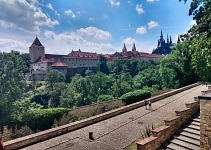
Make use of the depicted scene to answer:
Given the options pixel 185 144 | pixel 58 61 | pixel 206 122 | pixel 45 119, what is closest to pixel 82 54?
pixel 58 61

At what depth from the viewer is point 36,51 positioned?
9094 cm

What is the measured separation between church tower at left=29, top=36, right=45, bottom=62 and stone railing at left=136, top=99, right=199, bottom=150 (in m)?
87.1

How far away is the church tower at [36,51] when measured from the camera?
90.2 metres

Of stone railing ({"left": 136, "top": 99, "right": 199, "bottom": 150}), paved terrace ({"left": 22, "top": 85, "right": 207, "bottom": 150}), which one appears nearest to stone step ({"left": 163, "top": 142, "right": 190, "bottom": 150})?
stone railing ({"left": 136, "top": 99, "right": 199, "bottom": 150})

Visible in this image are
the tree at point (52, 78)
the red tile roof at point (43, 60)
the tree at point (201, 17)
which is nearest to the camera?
the tree at point (201, 17)

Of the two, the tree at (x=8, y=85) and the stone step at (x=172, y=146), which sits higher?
the tree at (x=8, y=85)

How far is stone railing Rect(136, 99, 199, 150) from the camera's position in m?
8.52

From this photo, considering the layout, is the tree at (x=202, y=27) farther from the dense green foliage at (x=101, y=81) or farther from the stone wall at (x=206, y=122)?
the stone wall at (x=206, y=122)

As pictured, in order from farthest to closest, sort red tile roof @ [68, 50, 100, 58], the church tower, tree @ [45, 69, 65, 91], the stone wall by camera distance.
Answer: red tile roof @ [68, 50, 100, 58], the church tower, tree @ [45, 69, 65, 91], the stone wall

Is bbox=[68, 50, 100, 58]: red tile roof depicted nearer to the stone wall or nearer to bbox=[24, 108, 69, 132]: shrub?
bbox=[24, 108, 69, 132]: shrub

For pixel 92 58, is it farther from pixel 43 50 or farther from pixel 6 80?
pixel 6 80

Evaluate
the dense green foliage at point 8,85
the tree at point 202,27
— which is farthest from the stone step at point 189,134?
the dense green foliage at point 8,85

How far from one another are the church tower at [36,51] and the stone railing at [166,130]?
286ft

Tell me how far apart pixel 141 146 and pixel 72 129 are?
5355mm
